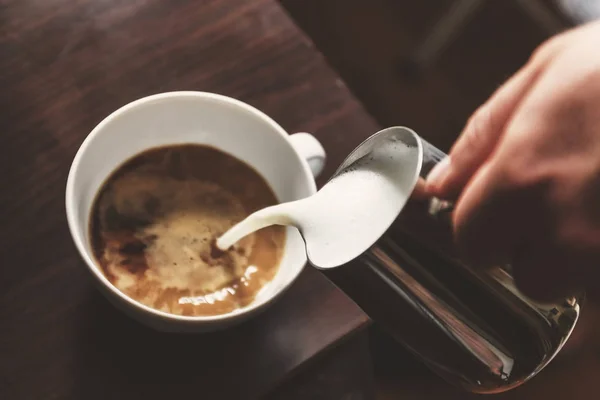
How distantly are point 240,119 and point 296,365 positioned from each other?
0.66 feet

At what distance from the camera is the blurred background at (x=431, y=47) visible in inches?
51.1

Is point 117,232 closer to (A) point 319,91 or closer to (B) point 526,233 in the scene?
(A) point 319,91

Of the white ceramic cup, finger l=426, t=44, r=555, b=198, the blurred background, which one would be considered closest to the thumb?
finger l=426, t=44, r=555, b=198


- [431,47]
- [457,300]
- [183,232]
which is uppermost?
[457,300]

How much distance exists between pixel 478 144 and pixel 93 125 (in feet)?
1.17

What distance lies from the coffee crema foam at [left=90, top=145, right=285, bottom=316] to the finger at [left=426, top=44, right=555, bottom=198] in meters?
0.23

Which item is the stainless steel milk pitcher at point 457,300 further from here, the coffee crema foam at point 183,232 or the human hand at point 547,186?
the coffee crema foam at point 183,232

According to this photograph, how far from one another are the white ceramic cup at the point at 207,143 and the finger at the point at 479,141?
16cm

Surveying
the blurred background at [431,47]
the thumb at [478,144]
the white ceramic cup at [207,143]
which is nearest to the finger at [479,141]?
the thumb at [478,144]

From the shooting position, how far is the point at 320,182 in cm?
62

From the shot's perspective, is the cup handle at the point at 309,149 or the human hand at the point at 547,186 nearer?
the human hand at the point at 547,186

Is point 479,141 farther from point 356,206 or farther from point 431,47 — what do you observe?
point 431,47

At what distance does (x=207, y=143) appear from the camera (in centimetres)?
60

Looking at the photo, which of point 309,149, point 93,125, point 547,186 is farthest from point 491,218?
point 93,125
